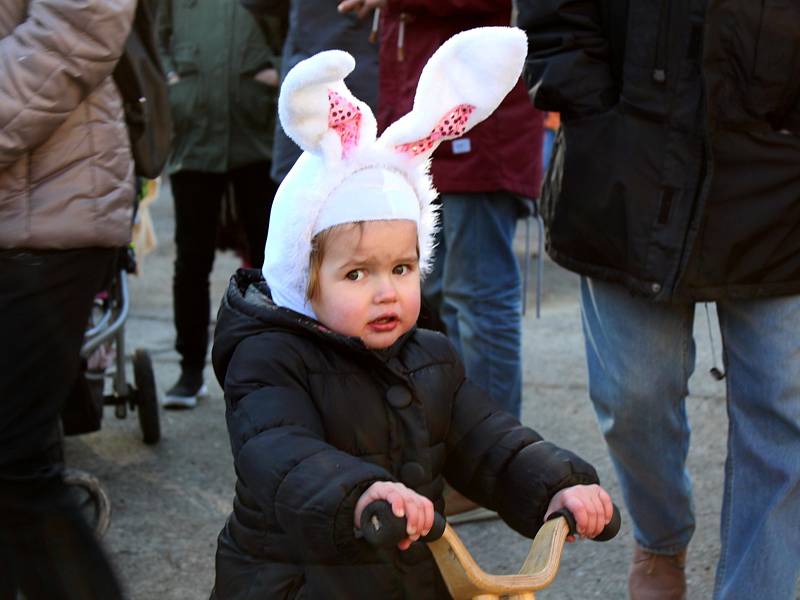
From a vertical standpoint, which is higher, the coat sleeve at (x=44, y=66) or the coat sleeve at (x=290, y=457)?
the coat sleeve at (x=44, y=66)

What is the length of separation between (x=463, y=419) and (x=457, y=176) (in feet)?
5.48

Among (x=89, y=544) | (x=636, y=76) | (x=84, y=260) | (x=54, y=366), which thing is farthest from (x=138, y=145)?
(x=636, y=76)

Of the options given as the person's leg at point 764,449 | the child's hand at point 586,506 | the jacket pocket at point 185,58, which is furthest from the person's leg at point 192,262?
the child's hand at point 586,506

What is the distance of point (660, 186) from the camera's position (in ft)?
10.2

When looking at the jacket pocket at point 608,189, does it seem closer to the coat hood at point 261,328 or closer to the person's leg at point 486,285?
the coat hood at point 261,328

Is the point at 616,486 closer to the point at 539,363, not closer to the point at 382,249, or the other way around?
the point at 539,363

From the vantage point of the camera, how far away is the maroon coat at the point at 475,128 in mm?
4152

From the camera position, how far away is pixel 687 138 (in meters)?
3.08

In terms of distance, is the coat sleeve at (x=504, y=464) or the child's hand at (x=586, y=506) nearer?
the child's hand at (x=586, y=506)

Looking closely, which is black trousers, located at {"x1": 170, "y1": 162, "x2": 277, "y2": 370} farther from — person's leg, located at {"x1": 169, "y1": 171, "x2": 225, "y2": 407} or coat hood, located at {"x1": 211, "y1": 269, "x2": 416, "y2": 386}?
coat hood, located at {"x1": 211, "y1": 269, "x2": 416, "y2": 386}

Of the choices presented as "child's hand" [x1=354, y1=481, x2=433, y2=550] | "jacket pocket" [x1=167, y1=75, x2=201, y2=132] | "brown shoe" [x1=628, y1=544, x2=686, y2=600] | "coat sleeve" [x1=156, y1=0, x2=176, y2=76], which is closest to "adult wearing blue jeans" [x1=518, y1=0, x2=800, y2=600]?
"brown shoe" [x1=628, y1=544, x2=686, y2=600]

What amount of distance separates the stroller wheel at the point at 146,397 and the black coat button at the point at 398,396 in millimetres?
2742

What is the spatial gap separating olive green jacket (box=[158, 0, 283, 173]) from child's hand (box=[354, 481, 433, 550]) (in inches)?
133

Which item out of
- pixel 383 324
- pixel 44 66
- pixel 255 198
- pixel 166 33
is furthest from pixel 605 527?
pixel 166 33
